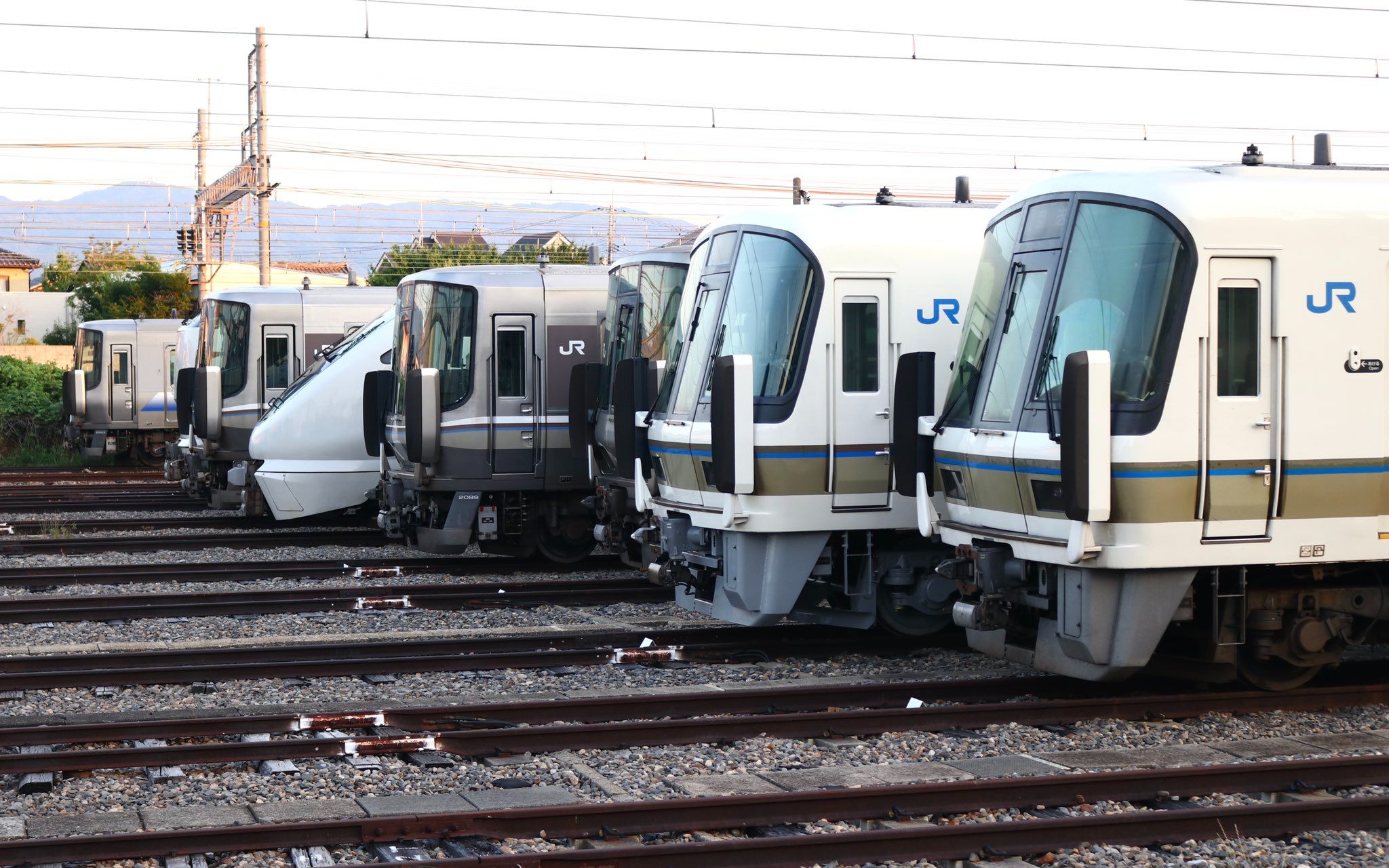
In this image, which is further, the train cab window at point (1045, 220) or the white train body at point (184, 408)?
the white train body at point (184, 408)

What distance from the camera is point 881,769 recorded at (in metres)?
7.87

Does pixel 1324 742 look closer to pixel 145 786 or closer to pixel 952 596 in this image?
pixel 952 596

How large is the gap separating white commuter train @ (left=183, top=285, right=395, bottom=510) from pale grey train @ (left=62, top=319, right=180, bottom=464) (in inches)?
496

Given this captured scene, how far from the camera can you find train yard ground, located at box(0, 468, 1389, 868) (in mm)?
6547

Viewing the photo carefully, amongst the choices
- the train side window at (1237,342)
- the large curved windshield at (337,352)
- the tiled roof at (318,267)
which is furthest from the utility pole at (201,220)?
the tiled roof at (318,267)

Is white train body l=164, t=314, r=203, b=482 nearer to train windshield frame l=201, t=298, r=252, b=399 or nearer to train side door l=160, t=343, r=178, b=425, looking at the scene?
train windshield frame l=201, t=298, r=252, b=399

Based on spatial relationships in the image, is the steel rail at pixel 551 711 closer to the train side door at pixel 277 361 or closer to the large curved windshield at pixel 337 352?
the large curved windshield at pixel 337 352

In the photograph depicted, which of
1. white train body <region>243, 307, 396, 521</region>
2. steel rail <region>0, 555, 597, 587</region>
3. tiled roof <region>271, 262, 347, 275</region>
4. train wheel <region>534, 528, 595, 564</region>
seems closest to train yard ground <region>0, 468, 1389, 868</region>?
steel rail <region>0, 555, 597, 587</region>

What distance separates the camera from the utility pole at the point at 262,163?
1347 inches

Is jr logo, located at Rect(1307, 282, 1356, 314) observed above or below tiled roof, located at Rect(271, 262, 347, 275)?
below

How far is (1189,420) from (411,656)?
5902 mm

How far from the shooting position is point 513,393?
16172 millimetres

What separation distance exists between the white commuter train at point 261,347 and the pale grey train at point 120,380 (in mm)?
12587

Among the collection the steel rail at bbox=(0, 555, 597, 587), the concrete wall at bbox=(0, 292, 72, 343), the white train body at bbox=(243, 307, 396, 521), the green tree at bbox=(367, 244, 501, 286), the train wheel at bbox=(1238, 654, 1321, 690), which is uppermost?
the green tree at bbox=(367, 244, 501, 286)
